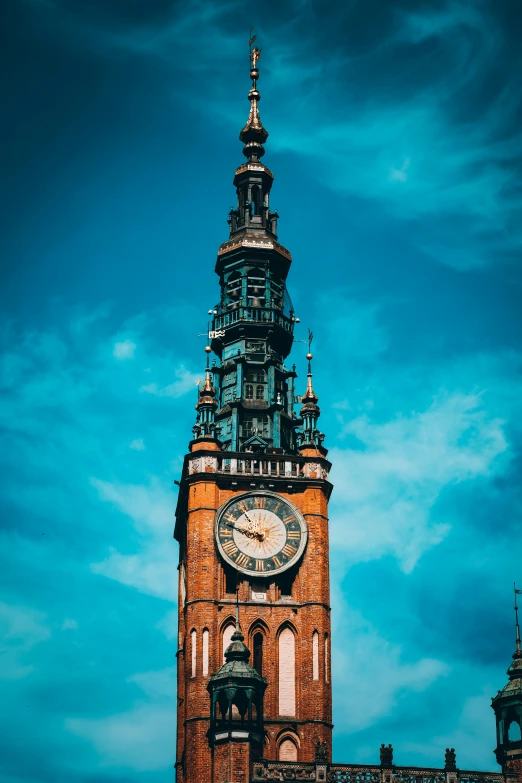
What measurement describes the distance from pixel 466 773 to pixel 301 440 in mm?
20136

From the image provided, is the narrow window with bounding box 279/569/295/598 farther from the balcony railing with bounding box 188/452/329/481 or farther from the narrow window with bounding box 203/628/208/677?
the balcony railing with bounding box 188/452/329/481

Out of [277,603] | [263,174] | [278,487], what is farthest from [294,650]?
[263,174]

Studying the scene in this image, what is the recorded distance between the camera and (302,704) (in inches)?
3479

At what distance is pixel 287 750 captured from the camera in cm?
8750

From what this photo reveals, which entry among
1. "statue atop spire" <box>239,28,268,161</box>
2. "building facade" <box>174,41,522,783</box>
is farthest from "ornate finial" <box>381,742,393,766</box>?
"statue atop spire" <box>239,28,268,161</box>

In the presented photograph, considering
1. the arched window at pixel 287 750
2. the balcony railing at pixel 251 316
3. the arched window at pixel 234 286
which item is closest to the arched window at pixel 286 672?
the arched window at pixel 287 750

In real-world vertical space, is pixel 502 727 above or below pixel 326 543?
below

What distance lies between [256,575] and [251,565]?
548 millimetres

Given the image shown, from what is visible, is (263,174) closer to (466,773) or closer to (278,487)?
(278,487)

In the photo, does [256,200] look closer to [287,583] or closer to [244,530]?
[244,530]

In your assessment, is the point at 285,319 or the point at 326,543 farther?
the point at 285,319

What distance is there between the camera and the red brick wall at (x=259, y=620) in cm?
8738

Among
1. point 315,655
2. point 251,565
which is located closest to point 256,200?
point 251,565

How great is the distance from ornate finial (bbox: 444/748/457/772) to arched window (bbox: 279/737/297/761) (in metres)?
8.00
